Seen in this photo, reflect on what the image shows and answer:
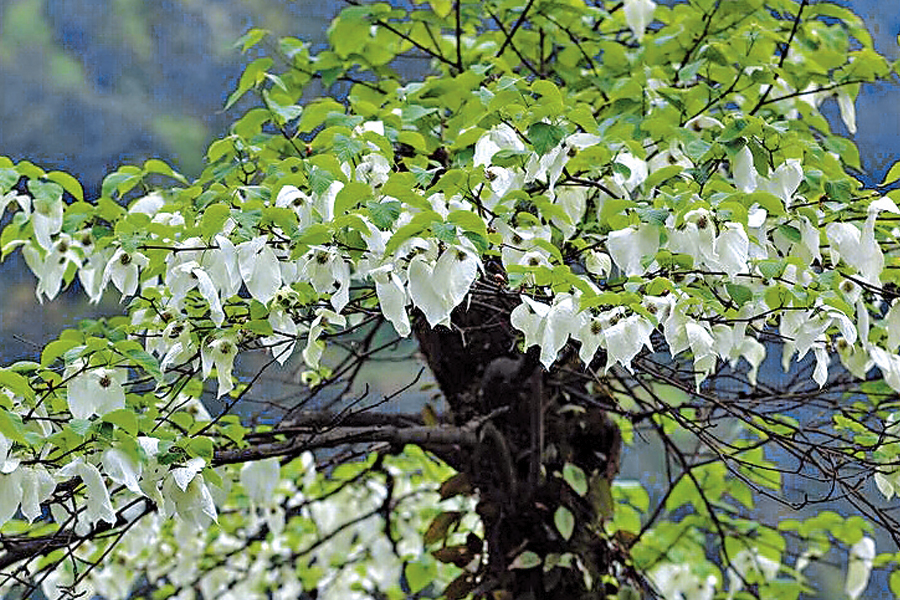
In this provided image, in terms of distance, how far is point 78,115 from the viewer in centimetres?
250

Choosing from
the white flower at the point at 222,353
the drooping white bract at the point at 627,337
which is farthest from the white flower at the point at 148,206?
the drooping white bract at the point at 627,337

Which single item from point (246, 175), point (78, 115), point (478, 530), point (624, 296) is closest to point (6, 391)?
point (246, 175)

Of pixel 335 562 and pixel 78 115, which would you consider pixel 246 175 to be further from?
pixel 78 115

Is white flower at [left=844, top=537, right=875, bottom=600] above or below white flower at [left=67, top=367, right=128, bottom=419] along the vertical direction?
below

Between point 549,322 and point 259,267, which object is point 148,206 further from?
point 549,322

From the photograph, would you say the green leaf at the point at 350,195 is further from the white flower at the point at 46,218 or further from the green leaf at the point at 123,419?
the white flower at the point at 46,218

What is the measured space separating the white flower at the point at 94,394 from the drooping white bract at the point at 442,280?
295 mm

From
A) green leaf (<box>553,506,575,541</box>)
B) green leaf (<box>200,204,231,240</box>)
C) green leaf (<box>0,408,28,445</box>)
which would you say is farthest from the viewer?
green leaf (<box>553,506,575,541</box>)

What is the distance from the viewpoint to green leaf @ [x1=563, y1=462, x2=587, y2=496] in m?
1.47

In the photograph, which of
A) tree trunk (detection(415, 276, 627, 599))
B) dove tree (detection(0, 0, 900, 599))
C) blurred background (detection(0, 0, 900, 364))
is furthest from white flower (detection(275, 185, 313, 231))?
blurred background (detection(0, 0, 900, 364))

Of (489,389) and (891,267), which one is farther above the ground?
(489,389)

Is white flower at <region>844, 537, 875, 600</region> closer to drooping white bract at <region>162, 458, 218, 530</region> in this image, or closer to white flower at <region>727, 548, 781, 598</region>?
white flower at <region>727, 548, 781, 598</region>

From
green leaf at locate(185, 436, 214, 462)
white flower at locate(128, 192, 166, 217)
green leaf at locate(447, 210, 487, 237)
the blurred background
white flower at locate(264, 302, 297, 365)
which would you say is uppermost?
the blurred background

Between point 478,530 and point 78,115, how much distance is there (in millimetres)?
1303
